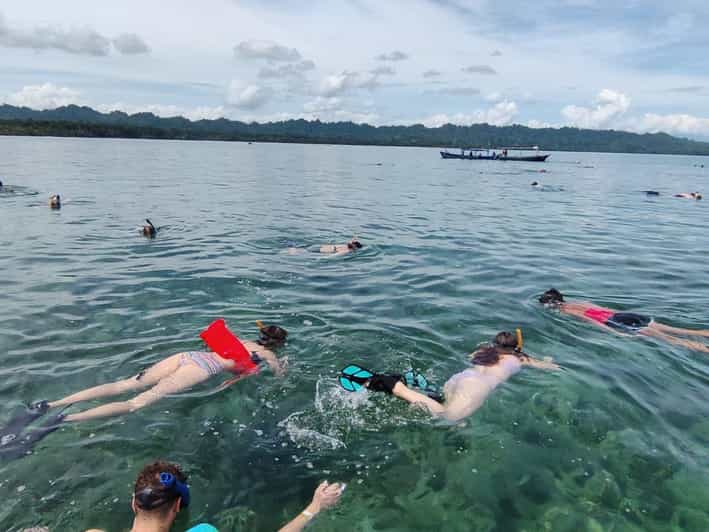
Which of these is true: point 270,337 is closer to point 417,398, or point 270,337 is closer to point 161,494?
point 417,398

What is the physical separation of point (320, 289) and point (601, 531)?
9372 mm

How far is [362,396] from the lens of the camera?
7.97 meters

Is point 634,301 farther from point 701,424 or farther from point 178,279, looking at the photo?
point 178,279

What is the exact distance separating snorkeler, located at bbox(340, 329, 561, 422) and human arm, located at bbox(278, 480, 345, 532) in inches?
78.2

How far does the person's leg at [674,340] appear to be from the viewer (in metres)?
10.5

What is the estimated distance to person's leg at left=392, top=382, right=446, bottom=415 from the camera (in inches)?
299

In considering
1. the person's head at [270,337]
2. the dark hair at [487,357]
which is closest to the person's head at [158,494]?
the person's head at [270,337]

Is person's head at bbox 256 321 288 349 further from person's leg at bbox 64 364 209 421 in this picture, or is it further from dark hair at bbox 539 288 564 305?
dark hair at bbox 539 288 564 305

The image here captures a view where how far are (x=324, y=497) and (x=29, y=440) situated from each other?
4.18 m

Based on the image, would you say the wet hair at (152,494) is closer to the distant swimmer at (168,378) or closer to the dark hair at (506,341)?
the distant swimmer at (168,378)

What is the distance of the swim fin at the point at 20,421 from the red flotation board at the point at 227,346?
8.35ft

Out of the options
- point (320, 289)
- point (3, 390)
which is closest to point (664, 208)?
point (320, 289)

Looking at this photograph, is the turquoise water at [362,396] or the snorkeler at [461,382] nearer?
the turquoise water at [362,396]

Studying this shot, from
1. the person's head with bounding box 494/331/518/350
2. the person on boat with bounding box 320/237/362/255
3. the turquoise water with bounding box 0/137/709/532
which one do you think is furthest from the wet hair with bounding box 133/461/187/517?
the person on boat with bounding box 320/237/362/255
